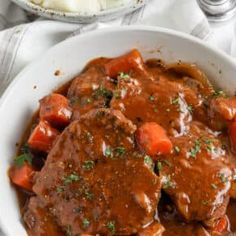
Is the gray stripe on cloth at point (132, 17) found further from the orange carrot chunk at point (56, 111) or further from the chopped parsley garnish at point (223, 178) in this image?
the chopped parsley garnish at point (223, 178)

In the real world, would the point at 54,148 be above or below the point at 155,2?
below

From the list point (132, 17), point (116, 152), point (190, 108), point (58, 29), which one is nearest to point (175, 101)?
point (190, 108)

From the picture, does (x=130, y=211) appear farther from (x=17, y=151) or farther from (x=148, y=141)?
(x=17, y=151)

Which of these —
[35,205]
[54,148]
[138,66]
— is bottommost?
[35,205]

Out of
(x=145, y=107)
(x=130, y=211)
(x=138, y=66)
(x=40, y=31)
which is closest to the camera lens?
(x=130, y=211)

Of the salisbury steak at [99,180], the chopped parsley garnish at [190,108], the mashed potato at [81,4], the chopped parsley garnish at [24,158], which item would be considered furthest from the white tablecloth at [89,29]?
the salisbury steak at [99,180]

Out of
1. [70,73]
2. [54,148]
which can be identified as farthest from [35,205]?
[70,73]

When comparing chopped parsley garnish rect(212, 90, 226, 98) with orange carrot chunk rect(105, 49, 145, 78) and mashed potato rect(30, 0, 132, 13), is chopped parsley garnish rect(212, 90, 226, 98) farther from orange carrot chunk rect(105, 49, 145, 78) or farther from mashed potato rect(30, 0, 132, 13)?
mashed potato rect(30, 0, 132, 13)
